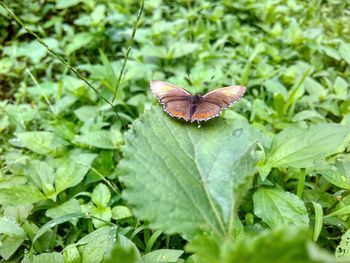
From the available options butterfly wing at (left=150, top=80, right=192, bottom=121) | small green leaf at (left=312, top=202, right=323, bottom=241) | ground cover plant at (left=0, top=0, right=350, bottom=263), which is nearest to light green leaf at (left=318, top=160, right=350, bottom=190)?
ground cover plant at (left=0, top=0, right=350, bottom=263)

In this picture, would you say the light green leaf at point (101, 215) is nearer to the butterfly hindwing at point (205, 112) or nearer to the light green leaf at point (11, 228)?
the light green leaf at point (11, 228)

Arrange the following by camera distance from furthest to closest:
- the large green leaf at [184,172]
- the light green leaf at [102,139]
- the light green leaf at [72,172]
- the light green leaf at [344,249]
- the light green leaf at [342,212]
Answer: the light green leaf at [102,139] → the light green leaf at [72,172] → the light green leaf at [342,212] → the light green leaf at [344,249] → the large green leaf at [184,172]

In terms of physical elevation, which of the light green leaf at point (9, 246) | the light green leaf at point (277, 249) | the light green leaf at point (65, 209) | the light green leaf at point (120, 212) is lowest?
the light green leaf at point (9, 246)

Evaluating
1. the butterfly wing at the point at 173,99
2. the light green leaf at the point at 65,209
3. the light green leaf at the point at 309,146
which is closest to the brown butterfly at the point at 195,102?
the butterfly wing at the point at 173,99

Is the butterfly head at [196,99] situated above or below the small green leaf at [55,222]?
above

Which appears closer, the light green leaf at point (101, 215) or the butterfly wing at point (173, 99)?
the butterfly wing at point (173, 99)

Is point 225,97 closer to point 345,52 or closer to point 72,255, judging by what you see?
point 72,255

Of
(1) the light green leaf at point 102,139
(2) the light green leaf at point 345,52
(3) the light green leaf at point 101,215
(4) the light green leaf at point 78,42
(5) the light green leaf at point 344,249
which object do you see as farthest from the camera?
(4) the light green leaf at point 78,42

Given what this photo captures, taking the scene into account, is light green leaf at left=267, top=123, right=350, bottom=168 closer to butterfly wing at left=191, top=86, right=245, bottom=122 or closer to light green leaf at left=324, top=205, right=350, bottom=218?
light green leaf at left=324, top=205, right=350, bottom=218

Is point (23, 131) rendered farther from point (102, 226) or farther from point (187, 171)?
point (187, 171)
